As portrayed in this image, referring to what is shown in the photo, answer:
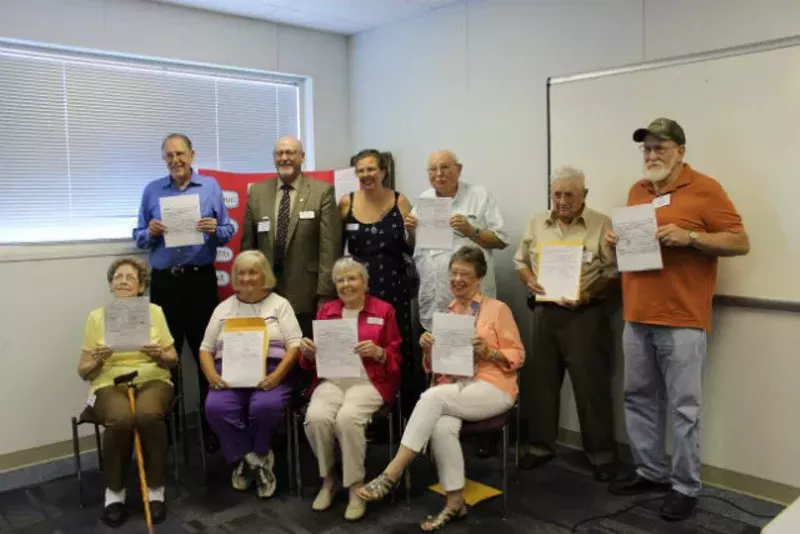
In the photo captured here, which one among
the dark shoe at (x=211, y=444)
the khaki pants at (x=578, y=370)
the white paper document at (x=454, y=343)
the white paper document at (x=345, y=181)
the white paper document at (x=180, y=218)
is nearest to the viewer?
the white paper document at (x=454, y=343)

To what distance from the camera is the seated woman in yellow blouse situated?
3.21 metres

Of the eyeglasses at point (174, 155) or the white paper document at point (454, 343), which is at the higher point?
the eyeglasses at point (174, 155)

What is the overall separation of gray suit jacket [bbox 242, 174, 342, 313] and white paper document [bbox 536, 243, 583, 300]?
1106mm

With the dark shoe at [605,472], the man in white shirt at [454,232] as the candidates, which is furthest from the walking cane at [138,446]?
the dark shoe at [605,472]

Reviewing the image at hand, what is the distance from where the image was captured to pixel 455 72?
14.6 feet

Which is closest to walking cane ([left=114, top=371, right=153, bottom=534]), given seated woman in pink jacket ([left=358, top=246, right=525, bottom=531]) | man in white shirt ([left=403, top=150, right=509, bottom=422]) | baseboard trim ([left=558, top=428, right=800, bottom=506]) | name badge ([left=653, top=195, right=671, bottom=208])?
seated woman in pink jacket ([left=358, top=246, right=525, bottom=531])

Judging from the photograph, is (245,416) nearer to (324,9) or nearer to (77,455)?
(77,455)

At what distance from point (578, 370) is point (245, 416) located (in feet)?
5.60

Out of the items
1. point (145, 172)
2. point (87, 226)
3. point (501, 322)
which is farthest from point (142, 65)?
point (501, 322)

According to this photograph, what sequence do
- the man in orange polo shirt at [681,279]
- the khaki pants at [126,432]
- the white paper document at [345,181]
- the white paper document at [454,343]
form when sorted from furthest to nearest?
the white paper document at [345,181]
the khaki pants at [126,432]
the white paper document at [454,343]
the man in orange polo shirt at [681,279]

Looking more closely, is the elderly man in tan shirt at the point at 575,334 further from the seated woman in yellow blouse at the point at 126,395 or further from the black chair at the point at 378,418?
the seated woman in yellow blouse at the point at 126,395

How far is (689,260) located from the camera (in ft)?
9.87

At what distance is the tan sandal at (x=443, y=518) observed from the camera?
2.98 metres

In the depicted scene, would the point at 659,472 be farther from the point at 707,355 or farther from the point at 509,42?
the point at 509,42
